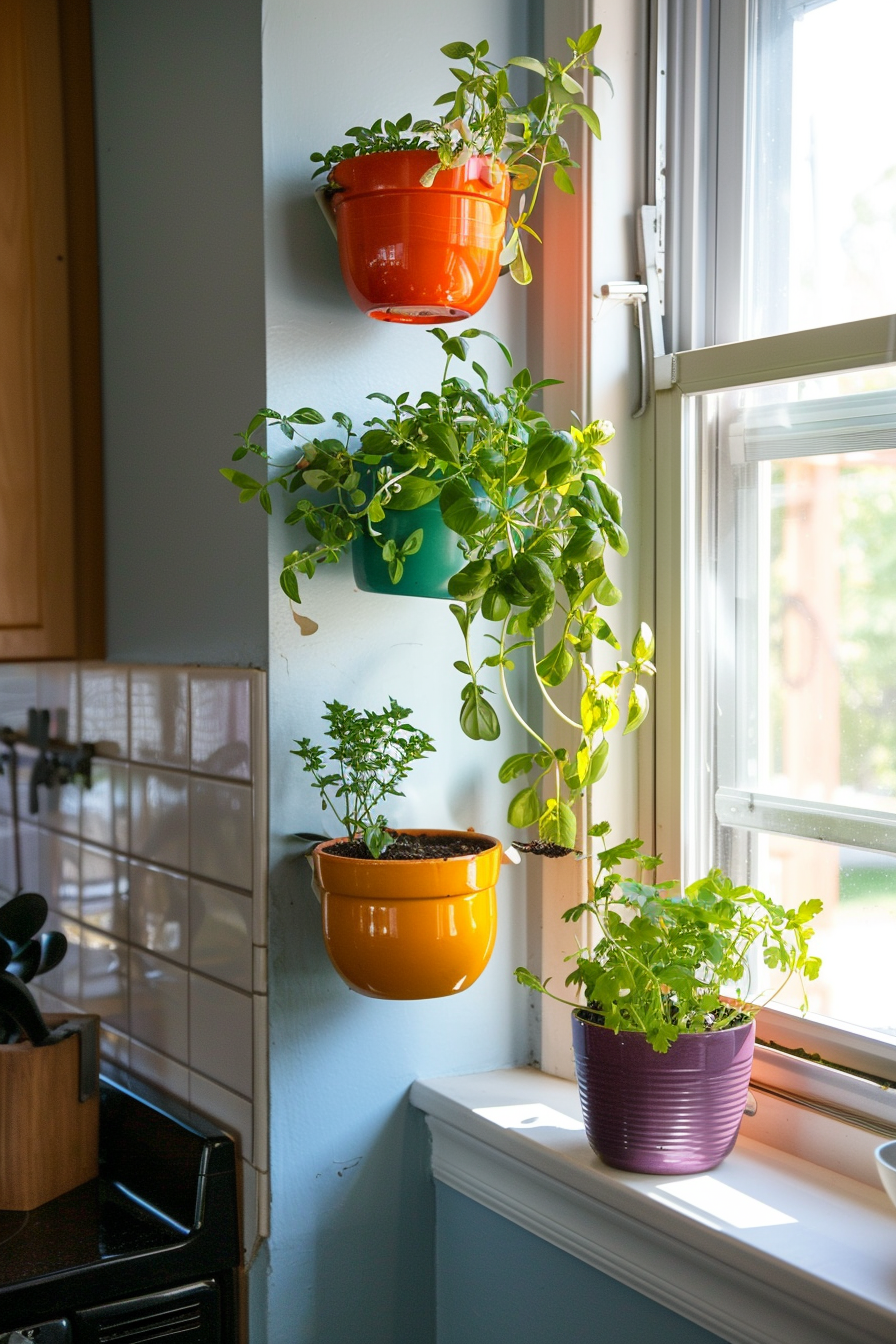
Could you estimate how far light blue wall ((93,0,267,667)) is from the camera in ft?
4.03

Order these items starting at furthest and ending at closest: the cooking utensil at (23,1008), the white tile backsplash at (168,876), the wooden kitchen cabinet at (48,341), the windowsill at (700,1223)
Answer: the wooden kitchen cabinet at (48,341) < the cooking utensil at (23,1008) < the white tile backsplash at (168,876) < the windowsill at (700,1223)

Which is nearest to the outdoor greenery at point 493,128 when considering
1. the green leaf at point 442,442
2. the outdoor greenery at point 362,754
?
the green leaf at point 442,442

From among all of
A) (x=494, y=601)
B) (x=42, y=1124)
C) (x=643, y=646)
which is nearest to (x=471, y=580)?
(x=494, y=601)

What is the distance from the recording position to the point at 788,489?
1.17 metres

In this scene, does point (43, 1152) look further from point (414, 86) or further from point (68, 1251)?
point (414, 86)

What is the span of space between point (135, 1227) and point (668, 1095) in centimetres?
62

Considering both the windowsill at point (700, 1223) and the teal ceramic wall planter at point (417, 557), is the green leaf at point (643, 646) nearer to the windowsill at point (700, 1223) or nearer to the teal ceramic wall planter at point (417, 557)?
the teal ceramic wall planter at point (417, 557)

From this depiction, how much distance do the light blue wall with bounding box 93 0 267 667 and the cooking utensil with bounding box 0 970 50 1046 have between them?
0.41 meters

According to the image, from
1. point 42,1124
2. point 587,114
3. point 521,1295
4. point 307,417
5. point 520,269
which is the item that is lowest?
point 521,1295

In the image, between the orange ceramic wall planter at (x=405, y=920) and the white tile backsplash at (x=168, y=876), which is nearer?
the orange ceramic wall planter at (x=405, y=920)

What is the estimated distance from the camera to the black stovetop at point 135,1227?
1.15 metres

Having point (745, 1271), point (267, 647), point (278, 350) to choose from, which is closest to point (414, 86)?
point (278, 350)

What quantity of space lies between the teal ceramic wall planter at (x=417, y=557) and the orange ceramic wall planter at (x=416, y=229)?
20 cm

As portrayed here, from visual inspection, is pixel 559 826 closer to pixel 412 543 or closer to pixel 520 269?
pixel 412 543
